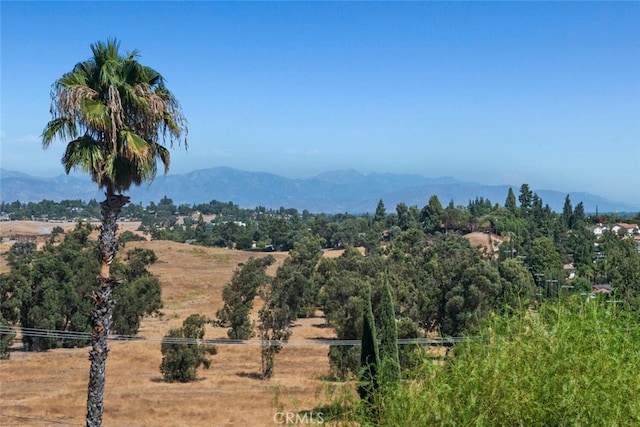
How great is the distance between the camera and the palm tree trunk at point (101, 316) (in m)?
13.2

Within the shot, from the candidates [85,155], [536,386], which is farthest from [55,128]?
[536,386]

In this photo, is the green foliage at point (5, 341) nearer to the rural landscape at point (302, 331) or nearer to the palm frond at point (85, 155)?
the rural landscape at point (302, 331)

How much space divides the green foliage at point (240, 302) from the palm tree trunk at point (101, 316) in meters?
32.9

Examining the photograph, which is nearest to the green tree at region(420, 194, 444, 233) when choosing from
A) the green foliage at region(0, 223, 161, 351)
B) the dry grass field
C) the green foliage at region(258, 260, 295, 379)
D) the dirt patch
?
the dirt patch

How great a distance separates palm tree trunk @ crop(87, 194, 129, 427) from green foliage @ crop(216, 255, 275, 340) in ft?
108

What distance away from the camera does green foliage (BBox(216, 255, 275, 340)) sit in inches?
1828

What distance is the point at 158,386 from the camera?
3225 centimetres

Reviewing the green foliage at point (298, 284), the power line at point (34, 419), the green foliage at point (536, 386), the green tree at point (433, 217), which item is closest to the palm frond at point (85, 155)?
the green foliage at point (536, 386)

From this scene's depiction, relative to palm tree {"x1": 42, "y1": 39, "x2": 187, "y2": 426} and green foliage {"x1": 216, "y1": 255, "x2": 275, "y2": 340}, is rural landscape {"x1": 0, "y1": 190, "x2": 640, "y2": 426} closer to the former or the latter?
green foliage {"x1": 216, "y1": 255, "x2": 275, "y2": 340}

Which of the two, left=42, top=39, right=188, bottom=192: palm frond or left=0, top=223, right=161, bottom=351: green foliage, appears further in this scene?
left=0, top=223, right=161, bottom=351: green foliage

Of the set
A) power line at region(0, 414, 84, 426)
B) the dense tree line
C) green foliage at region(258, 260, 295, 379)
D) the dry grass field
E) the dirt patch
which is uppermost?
the dirt patch

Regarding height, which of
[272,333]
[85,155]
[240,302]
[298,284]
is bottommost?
[272,333]

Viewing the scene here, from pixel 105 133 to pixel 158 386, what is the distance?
2255 cm

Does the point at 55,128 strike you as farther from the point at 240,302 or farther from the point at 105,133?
the point at 240,302
